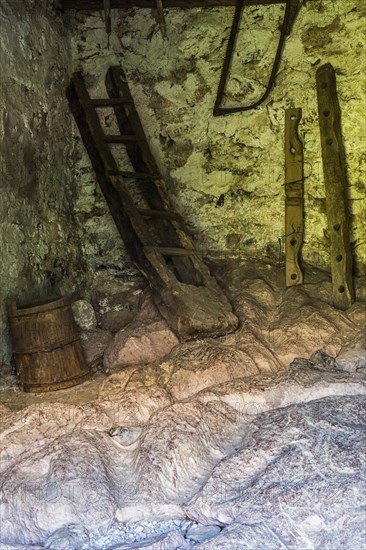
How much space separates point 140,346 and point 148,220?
3.62 feet

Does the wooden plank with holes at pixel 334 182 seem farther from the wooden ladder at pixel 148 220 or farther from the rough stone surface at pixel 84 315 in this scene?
the rough stone surface at pixel 84 315

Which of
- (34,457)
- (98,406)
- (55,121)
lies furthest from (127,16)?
(34,457)

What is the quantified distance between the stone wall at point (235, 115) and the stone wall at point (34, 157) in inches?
9.9

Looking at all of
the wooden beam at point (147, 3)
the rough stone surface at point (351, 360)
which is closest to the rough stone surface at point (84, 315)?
the rough stone surface at point (351, 360)

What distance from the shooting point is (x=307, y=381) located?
3.22m

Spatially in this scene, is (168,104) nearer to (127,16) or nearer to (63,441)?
(127,16)

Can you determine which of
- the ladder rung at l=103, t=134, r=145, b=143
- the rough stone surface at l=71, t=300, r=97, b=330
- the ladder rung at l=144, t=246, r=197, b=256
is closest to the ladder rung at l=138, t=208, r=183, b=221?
the ladder rung at l=144, t=246, r=197, b=256

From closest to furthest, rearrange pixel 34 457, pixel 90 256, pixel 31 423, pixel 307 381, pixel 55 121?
pixel 34 457
pixel 31 423
pixel 307 381
pixel 55 121
pixel 90 256

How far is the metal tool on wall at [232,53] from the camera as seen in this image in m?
4.41

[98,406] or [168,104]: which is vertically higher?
[168,104]

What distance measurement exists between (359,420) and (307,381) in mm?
446

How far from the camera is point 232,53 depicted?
15.0 feet

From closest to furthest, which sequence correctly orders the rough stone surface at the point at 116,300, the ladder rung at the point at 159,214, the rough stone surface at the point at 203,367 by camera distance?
the rough stone surface at the point at 203,367
the ladder rung at the point at 159,214
the rough stone surface at the point at 116,300

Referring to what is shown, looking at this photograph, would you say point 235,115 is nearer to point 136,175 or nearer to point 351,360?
point 136,175
